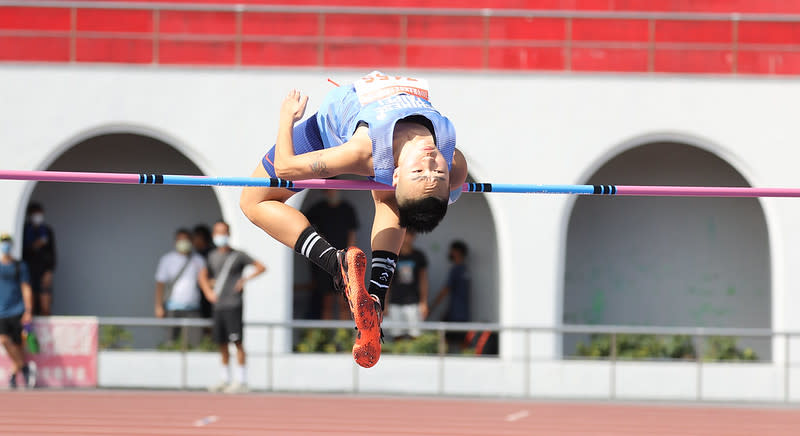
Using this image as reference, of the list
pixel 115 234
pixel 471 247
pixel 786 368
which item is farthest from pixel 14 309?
pixel 786 368

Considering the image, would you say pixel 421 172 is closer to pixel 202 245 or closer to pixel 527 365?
pixel 527 365

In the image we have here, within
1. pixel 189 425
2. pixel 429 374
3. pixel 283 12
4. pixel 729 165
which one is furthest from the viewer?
pixel 729 165

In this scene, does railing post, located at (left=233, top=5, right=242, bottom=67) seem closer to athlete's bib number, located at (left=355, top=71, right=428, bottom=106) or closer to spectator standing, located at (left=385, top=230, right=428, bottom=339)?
spectator standing, located at (left=385, top=230, right=428, bottom=339)

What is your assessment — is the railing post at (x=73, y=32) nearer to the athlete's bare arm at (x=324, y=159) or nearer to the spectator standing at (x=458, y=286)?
the spectator standing at (x=458, y=286)

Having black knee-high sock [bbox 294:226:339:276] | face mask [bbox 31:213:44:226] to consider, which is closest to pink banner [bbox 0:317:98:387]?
face mask [bbox 31:213:44:226]

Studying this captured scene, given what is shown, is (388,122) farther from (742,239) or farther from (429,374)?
(742,239)

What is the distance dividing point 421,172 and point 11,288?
27.5 ft

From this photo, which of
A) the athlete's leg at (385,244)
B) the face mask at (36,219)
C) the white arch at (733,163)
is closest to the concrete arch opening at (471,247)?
the white arch at (733,163)

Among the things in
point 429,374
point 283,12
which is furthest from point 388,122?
point 283,12

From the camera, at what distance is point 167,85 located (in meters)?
14.5

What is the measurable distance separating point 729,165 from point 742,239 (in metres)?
0.97

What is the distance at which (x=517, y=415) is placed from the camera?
11.6m

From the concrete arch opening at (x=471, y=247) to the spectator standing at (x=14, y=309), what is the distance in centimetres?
420

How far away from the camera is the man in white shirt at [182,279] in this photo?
14.2 metres
